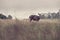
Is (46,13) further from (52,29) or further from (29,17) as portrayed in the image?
(52,29)

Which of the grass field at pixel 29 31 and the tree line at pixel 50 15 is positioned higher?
the tree line at pixel 50 15

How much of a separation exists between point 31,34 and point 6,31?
0.71 m

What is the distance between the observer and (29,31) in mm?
5910

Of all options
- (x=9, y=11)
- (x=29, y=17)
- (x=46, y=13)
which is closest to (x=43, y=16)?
(x=46, y=13)

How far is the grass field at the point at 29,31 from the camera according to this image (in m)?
5.62

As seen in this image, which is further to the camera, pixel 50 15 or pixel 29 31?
pixel 50 15

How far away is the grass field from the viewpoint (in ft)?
18.4

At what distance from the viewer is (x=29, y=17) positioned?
7.26m

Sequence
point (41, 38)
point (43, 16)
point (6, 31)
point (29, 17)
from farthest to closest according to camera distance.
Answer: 1. point (43, 16)
2. point (29, 17)
3. point (6, 31)
4. point (41, 38)

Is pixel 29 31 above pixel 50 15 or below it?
below

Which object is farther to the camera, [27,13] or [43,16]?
[43,16]

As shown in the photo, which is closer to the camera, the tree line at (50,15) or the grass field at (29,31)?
the grass field at (29,31)

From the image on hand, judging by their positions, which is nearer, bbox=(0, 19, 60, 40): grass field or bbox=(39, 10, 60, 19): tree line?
bbox=(0, 19, 60, 40): grass field

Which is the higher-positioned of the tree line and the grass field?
the tree line
